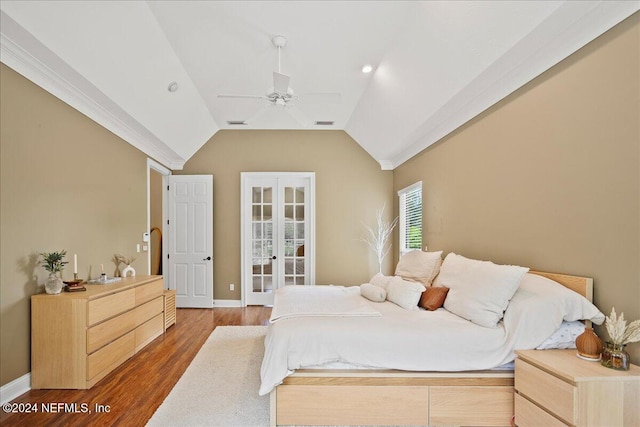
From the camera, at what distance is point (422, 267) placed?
127 inches

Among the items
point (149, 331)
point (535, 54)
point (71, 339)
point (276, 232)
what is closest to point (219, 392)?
point (71, 339)

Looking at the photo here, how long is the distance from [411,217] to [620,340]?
331 centimetres

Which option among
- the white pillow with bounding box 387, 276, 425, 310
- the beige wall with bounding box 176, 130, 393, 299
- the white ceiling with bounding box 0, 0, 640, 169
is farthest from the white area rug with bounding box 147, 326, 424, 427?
the white ceiling with bounding box 0, 0, 640, 169

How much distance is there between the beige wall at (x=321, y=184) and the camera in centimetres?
546

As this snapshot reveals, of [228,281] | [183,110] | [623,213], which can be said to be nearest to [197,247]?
[228,281]

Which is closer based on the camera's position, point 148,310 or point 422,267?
point 422,267

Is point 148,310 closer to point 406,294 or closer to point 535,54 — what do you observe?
point 406,294

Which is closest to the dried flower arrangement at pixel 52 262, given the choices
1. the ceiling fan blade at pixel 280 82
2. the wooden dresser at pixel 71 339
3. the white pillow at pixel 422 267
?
the wooden dresser at pixel 71 339

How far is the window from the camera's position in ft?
14.7

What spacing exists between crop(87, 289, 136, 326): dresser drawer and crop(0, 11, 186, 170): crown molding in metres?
1.88

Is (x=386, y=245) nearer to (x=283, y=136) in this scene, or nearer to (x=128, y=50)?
(x=283, y=136)

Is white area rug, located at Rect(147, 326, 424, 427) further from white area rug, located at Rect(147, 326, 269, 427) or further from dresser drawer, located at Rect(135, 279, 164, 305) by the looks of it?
dresser drawer, located at Rect(135, 279, 164, 305)

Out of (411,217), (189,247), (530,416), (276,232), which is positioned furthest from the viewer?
(276,232)

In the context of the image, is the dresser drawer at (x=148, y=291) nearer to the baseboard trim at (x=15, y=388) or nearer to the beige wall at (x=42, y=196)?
the beige wall at (x=42, y=196)
